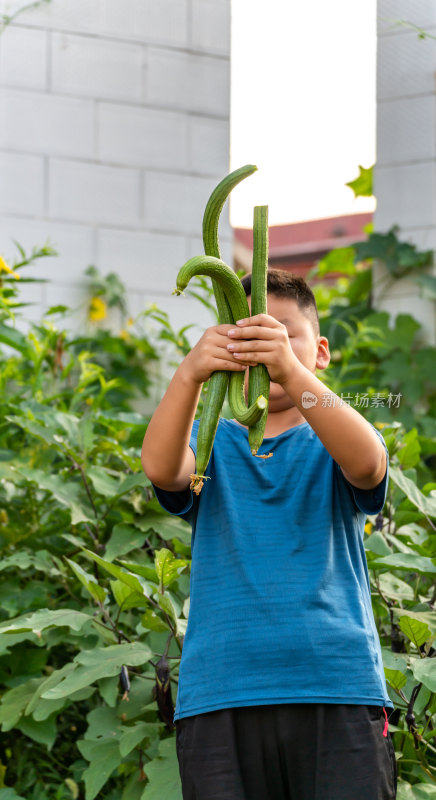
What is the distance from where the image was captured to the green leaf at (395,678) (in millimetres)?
1988

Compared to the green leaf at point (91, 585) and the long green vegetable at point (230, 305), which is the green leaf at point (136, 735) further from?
the long green vegetable at point (230, 305)

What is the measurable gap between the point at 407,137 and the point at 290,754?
3.40 m

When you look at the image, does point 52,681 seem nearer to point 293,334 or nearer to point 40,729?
point 40,729

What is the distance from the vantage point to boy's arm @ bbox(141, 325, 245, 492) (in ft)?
5.17

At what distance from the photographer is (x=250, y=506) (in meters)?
1.84

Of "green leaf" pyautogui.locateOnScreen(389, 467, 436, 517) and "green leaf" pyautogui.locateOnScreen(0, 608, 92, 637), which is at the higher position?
"green leaf" pyautogui.locateOnScreen(389, 467, 436, 517)

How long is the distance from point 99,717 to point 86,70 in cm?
327

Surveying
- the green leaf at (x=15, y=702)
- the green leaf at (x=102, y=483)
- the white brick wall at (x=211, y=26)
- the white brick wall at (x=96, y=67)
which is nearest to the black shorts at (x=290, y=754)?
the green leaf at (x=15, y=702)

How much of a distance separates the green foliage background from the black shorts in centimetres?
26

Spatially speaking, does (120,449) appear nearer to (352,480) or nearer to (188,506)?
(188,506)

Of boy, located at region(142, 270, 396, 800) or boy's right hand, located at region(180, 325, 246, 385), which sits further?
boy, located at region(142, 270, 396, 800)

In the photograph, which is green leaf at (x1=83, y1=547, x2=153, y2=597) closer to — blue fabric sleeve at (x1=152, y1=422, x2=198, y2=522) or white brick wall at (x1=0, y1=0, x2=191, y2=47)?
blue fabric sleeve at (x1=152, y1=422, x2=198, y2=522)

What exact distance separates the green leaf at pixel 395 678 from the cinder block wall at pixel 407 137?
2619mm

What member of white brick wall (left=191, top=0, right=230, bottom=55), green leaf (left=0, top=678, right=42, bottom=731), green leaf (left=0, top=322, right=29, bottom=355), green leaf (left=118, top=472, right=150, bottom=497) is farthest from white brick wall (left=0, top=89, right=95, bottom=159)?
green leaf (left=0, top=678, right=42, bottom=731)
